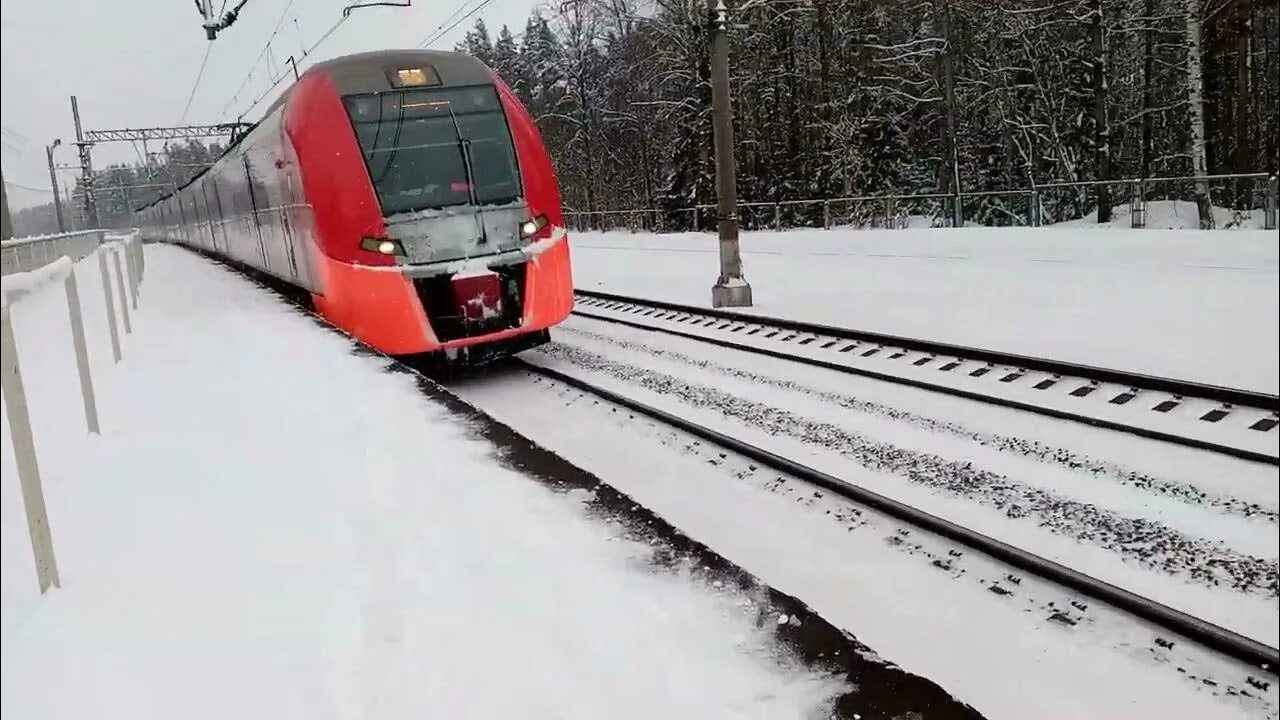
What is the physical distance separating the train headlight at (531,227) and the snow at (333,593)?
3.76m

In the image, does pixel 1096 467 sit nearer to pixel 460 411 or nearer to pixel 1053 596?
pixel 1053 596

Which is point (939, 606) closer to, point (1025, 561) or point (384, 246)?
point (1025, 561)

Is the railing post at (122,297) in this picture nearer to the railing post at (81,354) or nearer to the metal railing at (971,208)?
the railing post at (81,354)

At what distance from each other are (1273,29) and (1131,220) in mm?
431

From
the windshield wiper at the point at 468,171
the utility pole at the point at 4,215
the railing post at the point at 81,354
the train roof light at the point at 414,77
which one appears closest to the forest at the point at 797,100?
the train roof light at the point at 414,77

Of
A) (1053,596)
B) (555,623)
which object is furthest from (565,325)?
(555,623)

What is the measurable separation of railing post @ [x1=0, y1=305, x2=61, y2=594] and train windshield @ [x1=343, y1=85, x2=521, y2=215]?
5.78m

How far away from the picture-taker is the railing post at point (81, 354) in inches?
175

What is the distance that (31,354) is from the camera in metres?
3.70

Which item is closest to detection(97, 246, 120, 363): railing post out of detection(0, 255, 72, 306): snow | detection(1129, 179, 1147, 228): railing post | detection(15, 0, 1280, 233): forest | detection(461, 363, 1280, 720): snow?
detection(15, 0, 1280, 233): forest

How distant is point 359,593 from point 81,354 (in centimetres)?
284

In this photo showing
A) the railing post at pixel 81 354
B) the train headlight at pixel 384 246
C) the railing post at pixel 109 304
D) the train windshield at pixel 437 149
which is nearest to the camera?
the railing post at pixel 81 354

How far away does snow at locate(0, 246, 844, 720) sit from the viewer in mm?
2113

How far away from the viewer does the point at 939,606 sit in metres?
3.90
